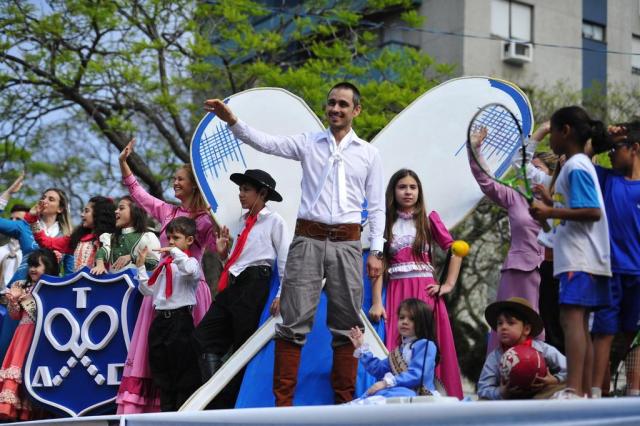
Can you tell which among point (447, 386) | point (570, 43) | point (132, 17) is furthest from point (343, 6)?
point (447, 386)

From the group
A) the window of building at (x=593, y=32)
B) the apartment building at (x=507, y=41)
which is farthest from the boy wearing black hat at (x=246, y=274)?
the apartment building at (x=507, y=41)

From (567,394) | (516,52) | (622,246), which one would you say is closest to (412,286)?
(622,246)

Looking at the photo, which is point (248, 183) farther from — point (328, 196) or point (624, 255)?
point (624, 255)

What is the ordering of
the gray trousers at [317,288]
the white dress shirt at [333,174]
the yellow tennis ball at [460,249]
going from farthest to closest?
the white dress shirt at [333,174]
the gray trousers at [317,288]
the yellow tennis ball at [460,249]

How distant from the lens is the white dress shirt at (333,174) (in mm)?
6000

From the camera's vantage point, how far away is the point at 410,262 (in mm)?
6719

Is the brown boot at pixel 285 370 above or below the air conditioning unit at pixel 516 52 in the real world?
below

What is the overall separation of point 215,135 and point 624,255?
133 inches

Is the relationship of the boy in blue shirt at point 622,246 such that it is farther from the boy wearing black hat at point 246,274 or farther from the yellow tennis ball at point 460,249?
the boy wearing black hat at point 246,274

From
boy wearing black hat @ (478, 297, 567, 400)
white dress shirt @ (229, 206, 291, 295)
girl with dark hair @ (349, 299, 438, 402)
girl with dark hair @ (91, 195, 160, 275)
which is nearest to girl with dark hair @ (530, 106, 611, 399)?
boy wearing black hat @ (478, 297, 567, 400)

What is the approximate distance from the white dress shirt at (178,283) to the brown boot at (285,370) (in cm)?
118

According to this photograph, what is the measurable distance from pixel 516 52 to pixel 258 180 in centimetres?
1686

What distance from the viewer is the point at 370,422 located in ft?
15.0

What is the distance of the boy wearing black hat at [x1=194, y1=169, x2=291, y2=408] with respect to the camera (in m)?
6.73
